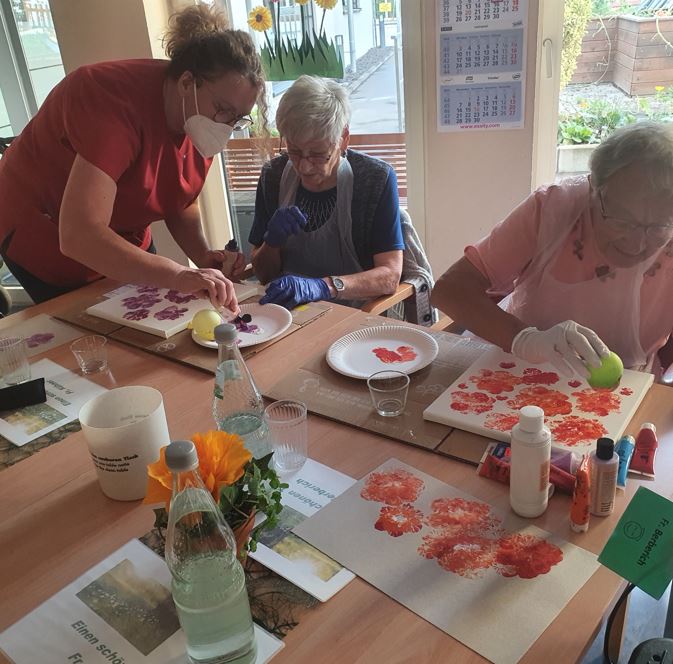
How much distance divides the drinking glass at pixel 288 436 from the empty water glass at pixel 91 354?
52 cm

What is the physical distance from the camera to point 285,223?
1.95m

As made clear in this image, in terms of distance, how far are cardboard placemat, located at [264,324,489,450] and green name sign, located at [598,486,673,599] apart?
350 mm

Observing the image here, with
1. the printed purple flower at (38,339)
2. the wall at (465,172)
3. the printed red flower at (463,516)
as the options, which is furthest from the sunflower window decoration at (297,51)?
the printed red flower at (463,516)

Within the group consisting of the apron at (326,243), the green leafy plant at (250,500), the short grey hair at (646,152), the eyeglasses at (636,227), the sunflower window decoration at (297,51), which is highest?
the sunflower window decoration at (297,51)

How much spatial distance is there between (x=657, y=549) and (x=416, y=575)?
28cm

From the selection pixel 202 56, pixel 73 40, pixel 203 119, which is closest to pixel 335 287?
pixel 203 119

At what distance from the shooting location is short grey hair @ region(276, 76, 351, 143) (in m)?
1.80

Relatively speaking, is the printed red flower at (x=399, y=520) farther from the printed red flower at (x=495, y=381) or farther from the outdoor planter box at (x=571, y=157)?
the outdoor planter box at (x=571, y=157)

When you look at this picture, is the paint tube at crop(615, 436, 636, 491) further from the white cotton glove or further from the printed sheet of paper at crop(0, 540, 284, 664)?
the printed sheet of paper at crop(0, 540, 284, 664)

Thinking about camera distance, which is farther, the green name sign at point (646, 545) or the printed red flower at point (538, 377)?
the printed red flower at point (538, 377)

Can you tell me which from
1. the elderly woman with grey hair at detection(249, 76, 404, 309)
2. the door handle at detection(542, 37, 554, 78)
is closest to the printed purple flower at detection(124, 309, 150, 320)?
the elderly woman with grey hair at detection(249, 76, 404, 309)

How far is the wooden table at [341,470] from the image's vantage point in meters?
0.72

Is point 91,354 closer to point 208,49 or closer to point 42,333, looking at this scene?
point 42,333

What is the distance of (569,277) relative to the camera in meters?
1.42
